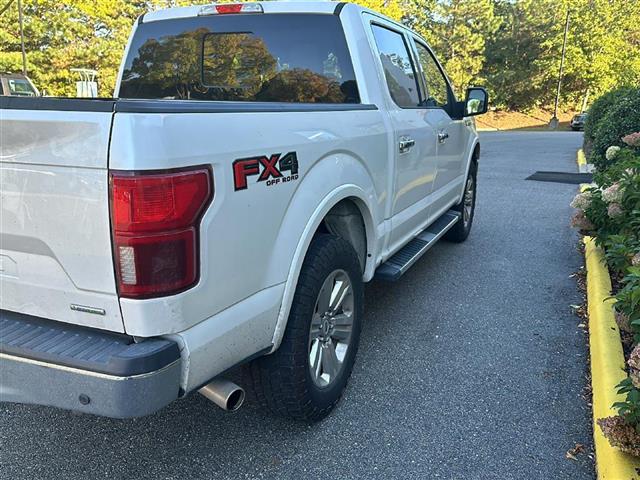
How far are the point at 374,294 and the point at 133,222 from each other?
314 centimetres

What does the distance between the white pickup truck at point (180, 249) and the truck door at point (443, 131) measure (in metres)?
1.41

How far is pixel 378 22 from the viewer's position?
3.80 meters

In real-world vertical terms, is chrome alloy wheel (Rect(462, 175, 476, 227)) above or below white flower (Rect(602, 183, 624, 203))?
below

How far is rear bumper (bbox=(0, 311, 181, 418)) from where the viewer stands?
1753 mm

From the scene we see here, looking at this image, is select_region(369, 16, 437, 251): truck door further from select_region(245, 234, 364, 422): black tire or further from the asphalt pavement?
select_region(245, 234, 364, 422): black tire

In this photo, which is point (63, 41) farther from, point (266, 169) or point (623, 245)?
point (266, 169)

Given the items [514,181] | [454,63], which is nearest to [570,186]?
[514,181]

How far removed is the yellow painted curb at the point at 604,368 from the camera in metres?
2.29

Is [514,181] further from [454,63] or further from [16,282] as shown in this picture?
[454,63]

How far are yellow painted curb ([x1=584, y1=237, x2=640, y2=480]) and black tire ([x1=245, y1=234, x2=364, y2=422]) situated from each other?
49.9 inches

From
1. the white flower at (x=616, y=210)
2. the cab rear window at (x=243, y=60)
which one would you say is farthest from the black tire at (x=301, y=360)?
the white flower at (x=616, y=210)

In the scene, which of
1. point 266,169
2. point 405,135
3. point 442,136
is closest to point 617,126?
point 442,136

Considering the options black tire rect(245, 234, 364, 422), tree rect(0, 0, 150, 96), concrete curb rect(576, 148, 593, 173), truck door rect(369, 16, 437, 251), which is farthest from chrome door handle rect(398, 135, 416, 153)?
tree rect(0, 0, 150, 96)

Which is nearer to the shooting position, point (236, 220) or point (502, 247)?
point (236, 220)
